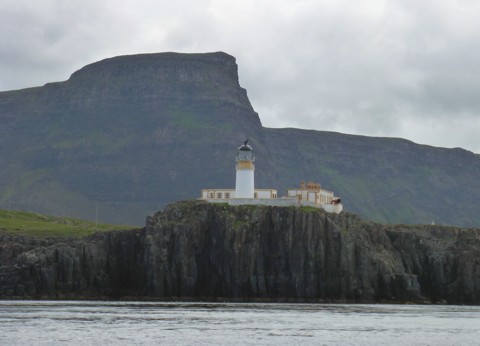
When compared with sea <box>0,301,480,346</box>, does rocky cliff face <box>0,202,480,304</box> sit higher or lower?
higher

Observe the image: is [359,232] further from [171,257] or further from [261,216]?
[171,257]

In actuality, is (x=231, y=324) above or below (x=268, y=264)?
below

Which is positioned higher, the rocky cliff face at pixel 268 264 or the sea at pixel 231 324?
the rocky cliff face at pixel 268 264

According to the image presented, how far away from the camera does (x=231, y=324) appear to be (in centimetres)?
14150

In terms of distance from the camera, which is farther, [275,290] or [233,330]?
[275,290]

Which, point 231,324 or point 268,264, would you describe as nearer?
point 231,324

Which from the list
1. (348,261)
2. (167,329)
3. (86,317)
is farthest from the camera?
(348,261)

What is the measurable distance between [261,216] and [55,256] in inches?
1354

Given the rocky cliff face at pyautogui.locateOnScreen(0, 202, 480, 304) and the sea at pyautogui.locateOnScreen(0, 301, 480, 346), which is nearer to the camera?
the sea at pyautogui.locateOnScreen(0, 301, 480, 346)

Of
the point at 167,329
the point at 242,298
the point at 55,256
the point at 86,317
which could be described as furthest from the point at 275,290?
the point at 167,329

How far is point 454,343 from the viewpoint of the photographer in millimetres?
123812

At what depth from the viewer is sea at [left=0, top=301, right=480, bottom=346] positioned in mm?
122500

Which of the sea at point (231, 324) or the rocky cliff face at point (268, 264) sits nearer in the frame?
the sea at point (231, 324)

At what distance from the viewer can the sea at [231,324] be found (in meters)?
122
